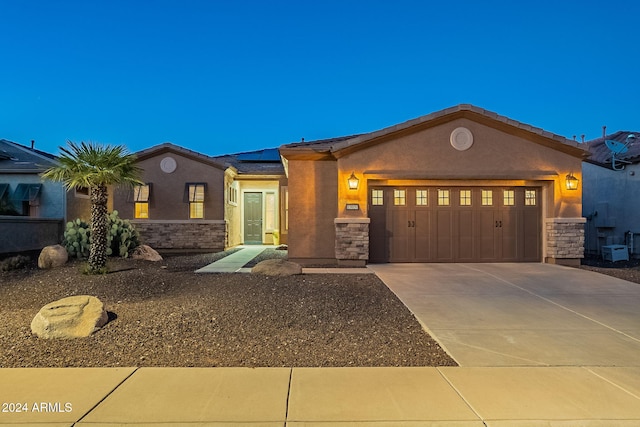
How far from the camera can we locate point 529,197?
10.9 m

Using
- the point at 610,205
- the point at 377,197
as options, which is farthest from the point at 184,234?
the point at 610,205

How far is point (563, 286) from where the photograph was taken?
25.3 ft

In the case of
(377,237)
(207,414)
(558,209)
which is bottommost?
(207,414)

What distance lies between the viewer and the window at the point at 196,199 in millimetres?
14719

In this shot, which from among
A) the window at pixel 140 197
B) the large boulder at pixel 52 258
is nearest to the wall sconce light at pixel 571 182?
the large boulder at pixel 52 258

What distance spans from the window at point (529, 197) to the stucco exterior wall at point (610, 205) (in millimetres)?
4163

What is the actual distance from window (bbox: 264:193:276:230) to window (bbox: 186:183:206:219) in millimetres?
4149

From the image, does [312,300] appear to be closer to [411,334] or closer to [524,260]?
[411,334]

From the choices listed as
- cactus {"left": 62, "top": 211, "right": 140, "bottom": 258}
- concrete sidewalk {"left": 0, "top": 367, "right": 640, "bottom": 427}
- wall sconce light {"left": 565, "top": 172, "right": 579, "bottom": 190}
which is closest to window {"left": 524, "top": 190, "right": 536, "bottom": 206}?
wall sconce light {"left": 565, "top": 172, "right": 579, "bottom": 190}

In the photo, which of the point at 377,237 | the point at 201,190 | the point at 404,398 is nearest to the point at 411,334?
the point at 404,398

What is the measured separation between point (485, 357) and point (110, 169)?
8413mm

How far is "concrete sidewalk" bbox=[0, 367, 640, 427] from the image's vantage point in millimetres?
2861

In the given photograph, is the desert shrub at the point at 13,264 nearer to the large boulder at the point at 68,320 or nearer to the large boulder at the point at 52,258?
the large boulder at the point at 52,258

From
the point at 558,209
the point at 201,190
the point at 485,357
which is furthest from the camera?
the point at 201,190
